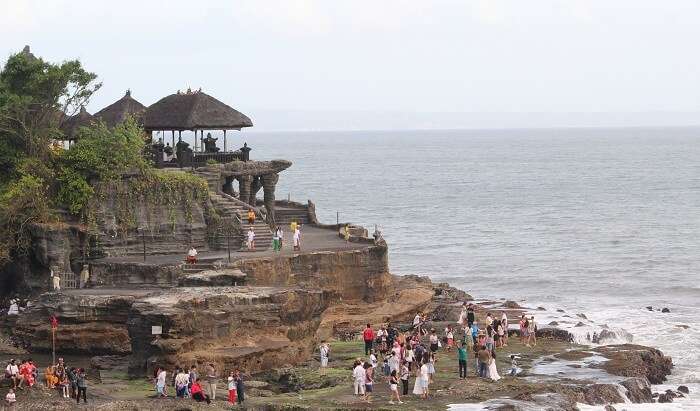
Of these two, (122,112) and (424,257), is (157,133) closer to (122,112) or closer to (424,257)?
(122,112)

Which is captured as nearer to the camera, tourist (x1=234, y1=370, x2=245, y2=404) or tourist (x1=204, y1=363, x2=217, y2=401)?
tourist (x1=234, y1=370, x2=245, y2=404)

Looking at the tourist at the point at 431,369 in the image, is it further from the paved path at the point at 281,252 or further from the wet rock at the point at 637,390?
the paved path at the point at 281,252

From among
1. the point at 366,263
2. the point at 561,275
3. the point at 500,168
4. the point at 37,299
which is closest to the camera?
the point at 37,299

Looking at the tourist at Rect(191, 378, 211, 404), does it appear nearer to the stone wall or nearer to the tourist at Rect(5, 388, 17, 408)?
the tourist at Rect(5, 388, 17, 408)

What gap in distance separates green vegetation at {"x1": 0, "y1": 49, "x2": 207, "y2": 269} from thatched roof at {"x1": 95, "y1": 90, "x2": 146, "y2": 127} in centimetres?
293

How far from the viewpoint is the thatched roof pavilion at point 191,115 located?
5400 cm

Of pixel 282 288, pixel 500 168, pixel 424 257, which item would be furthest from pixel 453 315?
pixel 500 168

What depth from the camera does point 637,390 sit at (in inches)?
1550

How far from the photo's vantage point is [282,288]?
1713 inches

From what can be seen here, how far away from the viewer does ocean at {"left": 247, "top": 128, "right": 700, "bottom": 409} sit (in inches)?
2322

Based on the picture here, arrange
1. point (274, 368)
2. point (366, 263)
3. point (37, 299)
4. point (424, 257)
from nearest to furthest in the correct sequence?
point (274, 368) < point (37, 299) < point (366, 263) < point (424, 257)

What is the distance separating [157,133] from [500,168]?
11896 centimetres

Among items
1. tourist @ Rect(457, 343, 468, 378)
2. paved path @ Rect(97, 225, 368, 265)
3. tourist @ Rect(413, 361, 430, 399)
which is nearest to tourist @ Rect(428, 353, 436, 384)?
tourist @ Rect(457, 343, 468, 378)

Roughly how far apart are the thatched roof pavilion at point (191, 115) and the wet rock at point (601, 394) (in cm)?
2167
